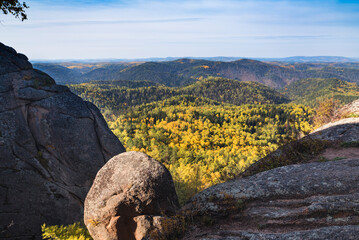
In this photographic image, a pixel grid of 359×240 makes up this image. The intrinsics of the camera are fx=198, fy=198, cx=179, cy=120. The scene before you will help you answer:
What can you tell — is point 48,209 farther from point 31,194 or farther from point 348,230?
point 348,230

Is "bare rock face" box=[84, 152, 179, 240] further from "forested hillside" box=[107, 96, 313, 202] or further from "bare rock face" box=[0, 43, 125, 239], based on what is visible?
"forested hillside" box=[107, 96, 313, 202]

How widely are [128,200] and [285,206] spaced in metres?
8.28

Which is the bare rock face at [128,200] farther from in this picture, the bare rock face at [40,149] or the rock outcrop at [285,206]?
the bare rock face at [40,149]

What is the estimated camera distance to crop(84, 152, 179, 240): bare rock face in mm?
11547

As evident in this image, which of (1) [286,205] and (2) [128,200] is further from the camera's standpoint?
(2) [128,200]

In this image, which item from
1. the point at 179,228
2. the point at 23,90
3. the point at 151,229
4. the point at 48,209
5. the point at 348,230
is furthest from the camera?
the point at 23,90

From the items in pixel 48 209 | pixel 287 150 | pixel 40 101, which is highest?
pixel 40 101

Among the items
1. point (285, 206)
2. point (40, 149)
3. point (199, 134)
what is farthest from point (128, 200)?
point (199, 134)

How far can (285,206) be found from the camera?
30.3 feet

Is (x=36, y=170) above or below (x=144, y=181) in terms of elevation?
below

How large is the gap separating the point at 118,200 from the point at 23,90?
46.4ft

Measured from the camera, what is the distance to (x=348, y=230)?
6.48 meters

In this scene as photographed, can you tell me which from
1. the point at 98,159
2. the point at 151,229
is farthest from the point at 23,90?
the point at 151,229

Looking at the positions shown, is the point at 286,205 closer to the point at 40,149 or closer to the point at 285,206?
the point at 285,206
